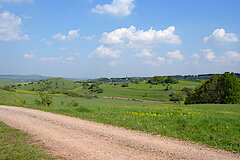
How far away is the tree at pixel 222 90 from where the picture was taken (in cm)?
5091

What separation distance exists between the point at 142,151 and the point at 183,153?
1.56 meters

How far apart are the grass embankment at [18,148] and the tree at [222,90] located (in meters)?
52.2

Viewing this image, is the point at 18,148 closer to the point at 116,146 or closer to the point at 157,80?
the point at 116,146

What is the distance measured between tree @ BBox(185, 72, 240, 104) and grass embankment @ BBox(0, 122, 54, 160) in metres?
52.2

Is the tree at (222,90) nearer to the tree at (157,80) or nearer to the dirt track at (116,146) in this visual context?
the dirt track at (116,146)

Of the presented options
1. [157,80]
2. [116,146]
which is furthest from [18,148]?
[157,80]

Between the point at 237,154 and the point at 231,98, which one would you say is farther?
the point at 231,98

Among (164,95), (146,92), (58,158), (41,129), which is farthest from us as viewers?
(146,92)

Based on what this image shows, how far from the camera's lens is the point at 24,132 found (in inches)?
423

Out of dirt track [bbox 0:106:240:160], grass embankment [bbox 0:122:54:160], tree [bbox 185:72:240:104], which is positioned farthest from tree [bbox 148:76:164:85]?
grass embankment [bbox 0:122:54:160]

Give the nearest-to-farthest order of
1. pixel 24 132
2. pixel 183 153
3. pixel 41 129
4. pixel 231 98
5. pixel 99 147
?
pixel 183 153, pixel 99 147, pixel 24 132, pixel 41 129, pixel 231 98

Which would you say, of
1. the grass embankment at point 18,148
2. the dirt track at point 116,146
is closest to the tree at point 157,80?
the dirt track at point 116,146

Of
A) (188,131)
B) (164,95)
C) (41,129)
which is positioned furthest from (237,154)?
(164,95)

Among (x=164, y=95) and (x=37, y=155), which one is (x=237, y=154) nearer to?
(x=37, y=155)
